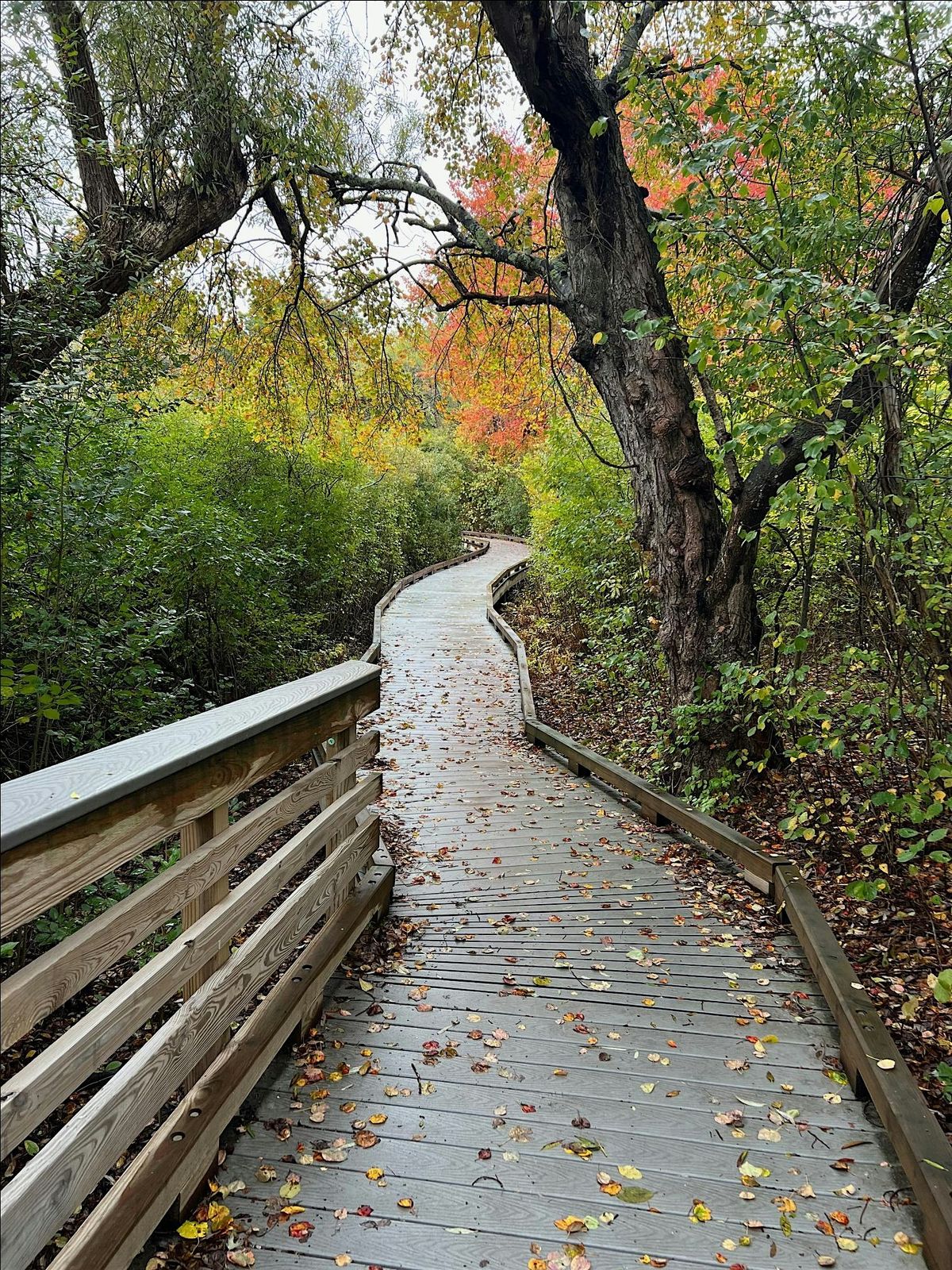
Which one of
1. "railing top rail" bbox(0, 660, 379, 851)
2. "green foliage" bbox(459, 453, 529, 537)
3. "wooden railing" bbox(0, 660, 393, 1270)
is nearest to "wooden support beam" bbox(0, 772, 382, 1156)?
"wooden railing" bbox(0, 660, 393, 1270)

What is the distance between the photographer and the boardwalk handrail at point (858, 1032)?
Result: 2.00m

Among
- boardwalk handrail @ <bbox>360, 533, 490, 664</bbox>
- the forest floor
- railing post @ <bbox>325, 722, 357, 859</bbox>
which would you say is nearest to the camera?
the forest floor

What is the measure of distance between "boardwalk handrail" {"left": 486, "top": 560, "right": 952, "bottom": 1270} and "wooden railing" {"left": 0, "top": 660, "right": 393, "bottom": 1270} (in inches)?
79.6

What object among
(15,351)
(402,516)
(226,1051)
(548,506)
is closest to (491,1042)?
Answer: (226,1051)

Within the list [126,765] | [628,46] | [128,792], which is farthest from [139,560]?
[628,46]

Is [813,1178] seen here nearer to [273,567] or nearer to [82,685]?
[82,685]

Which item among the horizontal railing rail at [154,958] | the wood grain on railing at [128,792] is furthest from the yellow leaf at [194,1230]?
the wood grain on railing at [128,792]

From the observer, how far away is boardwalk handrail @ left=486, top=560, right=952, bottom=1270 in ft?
6.57

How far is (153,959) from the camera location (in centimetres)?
185

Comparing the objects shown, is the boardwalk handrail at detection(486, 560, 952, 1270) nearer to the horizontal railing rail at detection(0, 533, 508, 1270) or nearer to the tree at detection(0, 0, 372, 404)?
the horizontal railing rail at detection(0, 533, 508, 1270)

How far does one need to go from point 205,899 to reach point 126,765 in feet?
2.04

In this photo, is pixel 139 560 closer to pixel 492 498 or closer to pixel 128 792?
pixel 128 792

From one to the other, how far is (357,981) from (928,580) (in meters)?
3.26

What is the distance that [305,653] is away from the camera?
8797 mm
